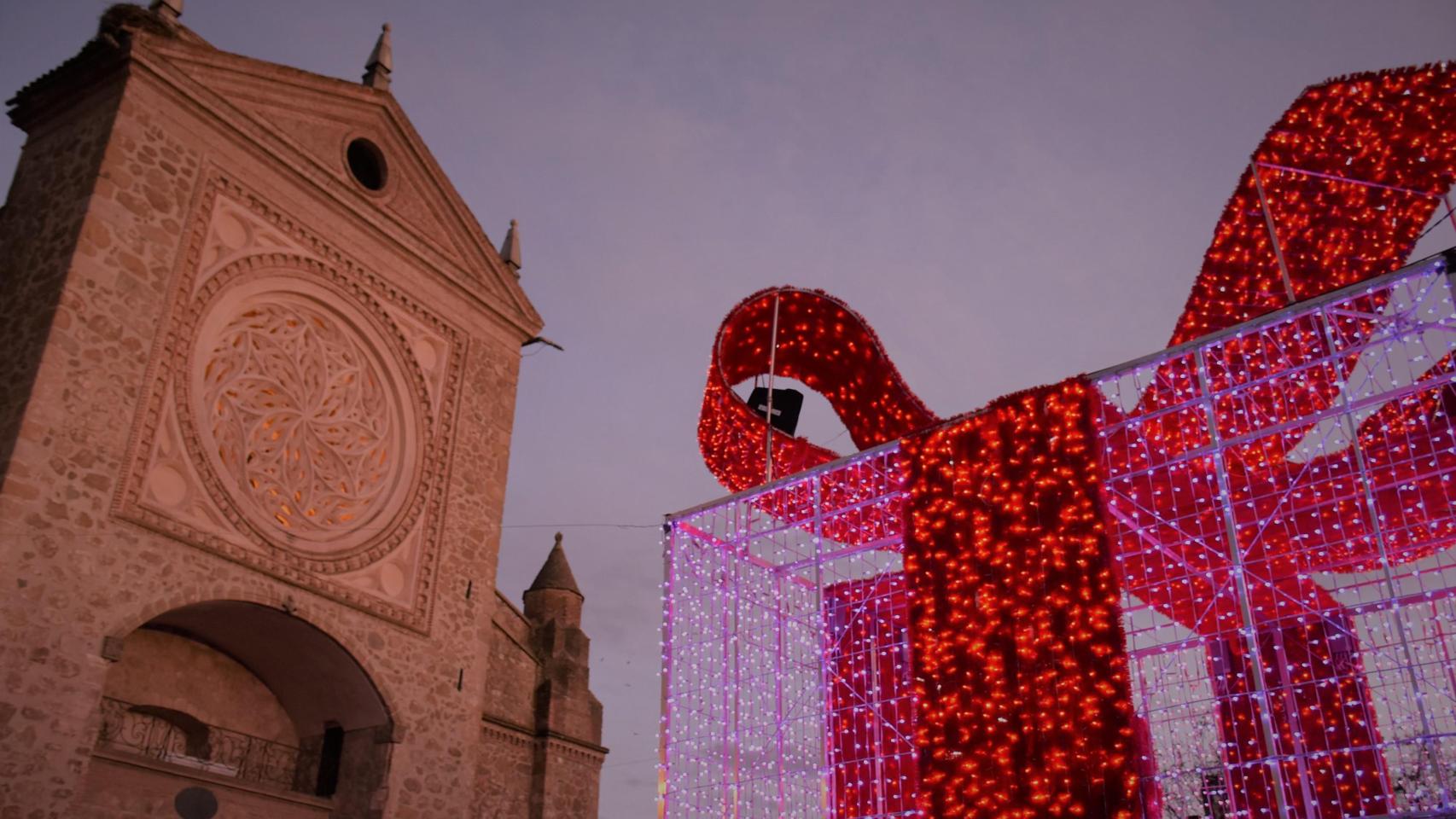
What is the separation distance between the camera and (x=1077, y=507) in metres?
9.03

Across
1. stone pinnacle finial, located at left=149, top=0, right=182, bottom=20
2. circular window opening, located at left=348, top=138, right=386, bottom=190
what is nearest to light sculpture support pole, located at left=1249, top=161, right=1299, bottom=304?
circular window opening, located at left=348, top=138, right=386, bottom=190

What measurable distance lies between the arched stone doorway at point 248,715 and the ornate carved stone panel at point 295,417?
2.88ft

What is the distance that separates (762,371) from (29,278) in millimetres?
7218

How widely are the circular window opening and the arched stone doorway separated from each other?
5665 mm

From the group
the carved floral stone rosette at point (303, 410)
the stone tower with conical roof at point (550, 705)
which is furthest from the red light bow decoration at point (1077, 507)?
the stone tower with conical roof at point (550, 705)

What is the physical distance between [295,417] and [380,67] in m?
5.22

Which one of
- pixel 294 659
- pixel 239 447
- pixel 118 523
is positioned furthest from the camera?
pixel 294 659

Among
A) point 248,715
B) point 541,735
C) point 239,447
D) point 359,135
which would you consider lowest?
point 248,715

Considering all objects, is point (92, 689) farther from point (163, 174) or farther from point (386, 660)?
point (163, 174)

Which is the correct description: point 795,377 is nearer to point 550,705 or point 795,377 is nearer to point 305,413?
point 305,413

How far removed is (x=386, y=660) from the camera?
1205 cm

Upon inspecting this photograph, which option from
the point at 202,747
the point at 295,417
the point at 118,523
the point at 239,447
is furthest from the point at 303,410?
the point at 202,747

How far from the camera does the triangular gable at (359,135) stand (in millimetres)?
11750

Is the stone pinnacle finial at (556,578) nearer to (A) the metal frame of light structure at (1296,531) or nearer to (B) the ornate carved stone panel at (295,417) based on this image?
(B) the ornate carved stone panel at (295,417)
